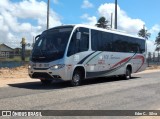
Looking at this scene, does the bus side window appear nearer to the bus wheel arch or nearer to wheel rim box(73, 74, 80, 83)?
the bus wheel arch

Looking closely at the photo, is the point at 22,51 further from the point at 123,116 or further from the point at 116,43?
the point at 123,116

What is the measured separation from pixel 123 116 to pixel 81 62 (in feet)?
28.2

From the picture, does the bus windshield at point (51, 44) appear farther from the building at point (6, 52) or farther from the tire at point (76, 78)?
the building at point (6, 52)

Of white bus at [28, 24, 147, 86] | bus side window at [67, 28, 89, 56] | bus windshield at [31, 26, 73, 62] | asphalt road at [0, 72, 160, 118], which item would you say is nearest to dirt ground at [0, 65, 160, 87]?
white bus at [28, 24, 147, 86]

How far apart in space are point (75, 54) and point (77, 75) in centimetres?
114

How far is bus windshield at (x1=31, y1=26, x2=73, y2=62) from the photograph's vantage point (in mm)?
17427

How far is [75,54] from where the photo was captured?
59.5 ft

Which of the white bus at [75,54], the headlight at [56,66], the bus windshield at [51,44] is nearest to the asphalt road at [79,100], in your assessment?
the headlight at [56,66]

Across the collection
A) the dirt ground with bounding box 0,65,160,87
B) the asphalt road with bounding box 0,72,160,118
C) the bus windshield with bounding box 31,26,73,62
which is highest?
the bus windshield with bounding box 31,26,73,62

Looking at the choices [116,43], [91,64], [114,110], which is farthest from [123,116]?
[116,43]

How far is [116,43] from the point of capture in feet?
75.9

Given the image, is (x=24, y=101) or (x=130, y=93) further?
(x=130, y=93)

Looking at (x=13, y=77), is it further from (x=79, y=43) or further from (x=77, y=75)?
→ (x=79, y=43)

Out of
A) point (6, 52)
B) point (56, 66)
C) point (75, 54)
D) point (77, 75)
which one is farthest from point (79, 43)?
point (6, 52)
